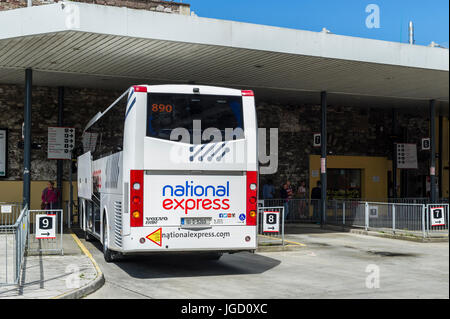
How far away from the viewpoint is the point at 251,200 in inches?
458

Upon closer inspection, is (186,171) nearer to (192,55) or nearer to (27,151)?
(192,55)

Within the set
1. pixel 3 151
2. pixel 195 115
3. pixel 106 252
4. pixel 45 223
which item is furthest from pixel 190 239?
pixel 3 151

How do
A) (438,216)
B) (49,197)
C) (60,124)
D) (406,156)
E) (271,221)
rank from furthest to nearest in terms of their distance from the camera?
1. (406,156)
2. (60,124)
3. (49,197)
4. (438,216)
5. (271,221)

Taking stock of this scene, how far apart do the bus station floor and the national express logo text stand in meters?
1.94

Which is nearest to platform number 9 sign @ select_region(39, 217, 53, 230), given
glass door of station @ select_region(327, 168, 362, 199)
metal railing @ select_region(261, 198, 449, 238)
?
metal railing @ select_region(261, 198, 449, 238)

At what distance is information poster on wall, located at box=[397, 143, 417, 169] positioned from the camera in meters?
31.4

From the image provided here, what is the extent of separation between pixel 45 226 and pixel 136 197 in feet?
11.8

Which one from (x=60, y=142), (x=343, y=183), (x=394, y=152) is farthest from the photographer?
(x=394, y=152)

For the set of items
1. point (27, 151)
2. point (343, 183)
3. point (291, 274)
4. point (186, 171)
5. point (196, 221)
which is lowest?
point (291, 274)

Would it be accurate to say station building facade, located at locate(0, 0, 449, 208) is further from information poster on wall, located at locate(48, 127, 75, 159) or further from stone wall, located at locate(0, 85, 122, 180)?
information poster on wall, located at locate(48, 127, 75, 159)

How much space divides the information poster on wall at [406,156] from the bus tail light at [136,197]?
23.0 meters

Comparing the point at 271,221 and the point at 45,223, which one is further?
the point at 271,221

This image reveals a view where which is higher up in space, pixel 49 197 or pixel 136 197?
pixel 136 197

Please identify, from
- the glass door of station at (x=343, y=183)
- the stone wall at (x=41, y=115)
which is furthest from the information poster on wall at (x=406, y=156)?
the stone wall at (x=41, y=115)
